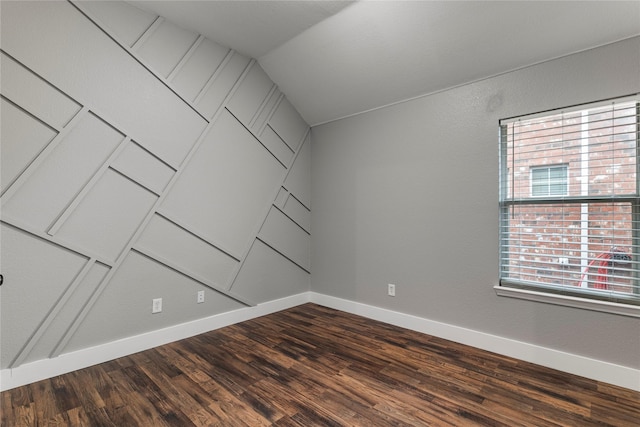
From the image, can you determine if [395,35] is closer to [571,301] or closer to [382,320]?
[571,301]

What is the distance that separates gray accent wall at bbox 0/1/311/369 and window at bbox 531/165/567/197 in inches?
98.3

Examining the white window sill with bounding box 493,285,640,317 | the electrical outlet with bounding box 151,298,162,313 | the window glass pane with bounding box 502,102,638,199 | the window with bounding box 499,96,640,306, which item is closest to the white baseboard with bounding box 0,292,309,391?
the electrical outlet with bounding box 151,298,162,313

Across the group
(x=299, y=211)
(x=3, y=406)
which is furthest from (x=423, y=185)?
(x=3, y=406)

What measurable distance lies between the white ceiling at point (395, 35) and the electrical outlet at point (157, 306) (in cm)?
236

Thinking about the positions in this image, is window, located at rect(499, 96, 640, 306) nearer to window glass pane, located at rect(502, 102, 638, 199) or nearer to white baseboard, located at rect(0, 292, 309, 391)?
window glass pane, located at rect(502, 102, 638, 199)

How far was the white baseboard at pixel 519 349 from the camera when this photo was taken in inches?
80.7

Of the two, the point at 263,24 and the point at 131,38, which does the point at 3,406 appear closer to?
the point at 131,38

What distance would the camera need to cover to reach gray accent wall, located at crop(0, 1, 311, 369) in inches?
79.0

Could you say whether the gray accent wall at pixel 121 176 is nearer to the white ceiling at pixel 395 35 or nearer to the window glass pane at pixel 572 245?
the white ceiling at pixel 395 35

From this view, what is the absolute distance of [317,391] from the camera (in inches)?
78.3

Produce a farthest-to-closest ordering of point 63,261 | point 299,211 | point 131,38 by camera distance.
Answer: point 299,211
point 131,38
point 63,261

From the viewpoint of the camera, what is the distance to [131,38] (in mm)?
2430

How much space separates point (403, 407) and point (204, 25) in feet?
10.6

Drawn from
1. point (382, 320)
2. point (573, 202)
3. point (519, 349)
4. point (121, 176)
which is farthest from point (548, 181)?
point (121, 176)
